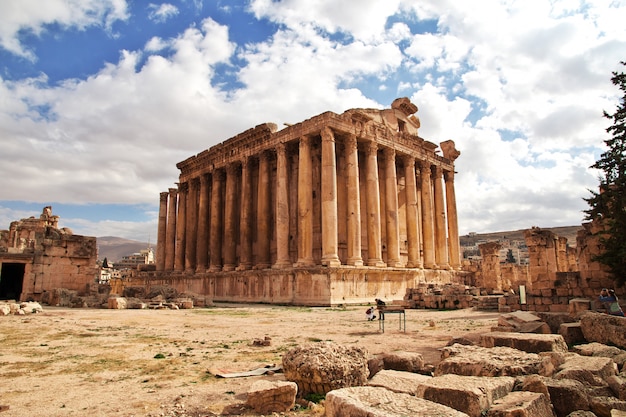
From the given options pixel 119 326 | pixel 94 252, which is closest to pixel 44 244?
pixel 94 252

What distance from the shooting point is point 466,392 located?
14.3ft

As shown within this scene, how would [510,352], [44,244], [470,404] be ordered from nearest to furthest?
[470,404] < [510,352] < [44,244]

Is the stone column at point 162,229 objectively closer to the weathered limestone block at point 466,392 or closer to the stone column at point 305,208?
the stone column at point 305,208

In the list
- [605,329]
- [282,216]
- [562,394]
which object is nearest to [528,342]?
[605,329]

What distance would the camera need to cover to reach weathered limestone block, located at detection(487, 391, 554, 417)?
397 centimetres

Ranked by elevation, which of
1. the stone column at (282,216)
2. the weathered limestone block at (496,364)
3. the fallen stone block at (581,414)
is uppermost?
the stone column at (282,216)

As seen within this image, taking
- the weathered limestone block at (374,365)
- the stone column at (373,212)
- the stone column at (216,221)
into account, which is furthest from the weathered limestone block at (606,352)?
the stone column at (216,221)

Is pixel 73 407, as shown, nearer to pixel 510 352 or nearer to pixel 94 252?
pixel 510 352

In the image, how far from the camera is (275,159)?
32.3 metres

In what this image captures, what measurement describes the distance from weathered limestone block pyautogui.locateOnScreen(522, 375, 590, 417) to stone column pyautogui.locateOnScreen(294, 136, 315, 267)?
2111cm

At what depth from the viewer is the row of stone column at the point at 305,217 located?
86.6 feet

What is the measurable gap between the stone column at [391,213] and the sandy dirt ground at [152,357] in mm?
13596

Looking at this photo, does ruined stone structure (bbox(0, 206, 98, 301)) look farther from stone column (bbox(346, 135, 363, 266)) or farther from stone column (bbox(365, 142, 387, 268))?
stone column (bbox(365, 142, 387, 268))

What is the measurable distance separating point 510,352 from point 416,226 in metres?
25.6
